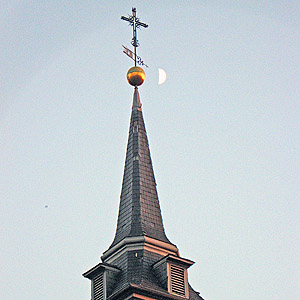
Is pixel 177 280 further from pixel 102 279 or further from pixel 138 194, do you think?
pixel 138 194

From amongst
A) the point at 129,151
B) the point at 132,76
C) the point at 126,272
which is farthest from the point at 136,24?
the point at 126,272

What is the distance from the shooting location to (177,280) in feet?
221

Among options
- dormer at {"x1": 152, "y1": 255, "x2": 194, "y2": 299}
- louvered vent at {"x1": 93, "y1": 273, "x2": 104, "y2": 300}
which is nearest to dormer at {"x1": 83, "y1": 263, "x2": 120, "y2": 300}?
louvered vent at {"x1": 93, "y1": 273, "x2": 104, "y2": 300}

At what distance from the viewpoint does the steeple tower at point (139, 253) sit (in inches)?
2594

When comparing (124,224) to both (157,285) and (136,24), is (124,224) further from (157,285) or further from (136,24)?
(136,24)

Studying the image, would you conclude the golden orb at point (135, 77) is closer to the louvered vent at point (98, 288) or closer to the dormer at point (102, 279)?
the dormer at point (102, 279)

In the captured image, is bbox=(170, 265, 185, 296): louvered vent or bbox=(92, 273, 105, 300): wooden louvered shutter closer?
bbox=(170, 265, 185, 296): louvered vent

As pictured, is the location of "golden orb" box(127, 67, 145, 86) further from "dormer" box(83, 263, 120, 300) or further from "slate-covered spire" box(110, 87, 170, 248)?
"dormer" box(83, 263, 120, 300)

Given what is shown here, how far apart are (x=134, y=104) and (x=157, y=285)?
1568 centimetres

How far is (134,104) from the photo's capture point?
77.2m

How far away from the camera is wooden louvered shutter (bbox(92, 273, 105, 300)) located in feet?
220

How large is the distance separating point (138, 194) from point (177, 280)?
276 inches

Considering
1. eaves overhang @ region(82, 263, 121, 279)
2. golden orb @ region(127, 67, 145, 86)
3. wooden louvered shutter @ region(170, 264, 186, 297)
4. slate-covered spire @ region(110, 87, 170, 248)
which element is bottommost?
wooden louvered shutter @ region(170, 264, 186, 297)

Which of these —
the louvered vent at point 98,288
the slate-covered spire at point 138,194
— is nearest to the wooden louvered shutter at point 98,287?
the louvered vent at point 98,288
